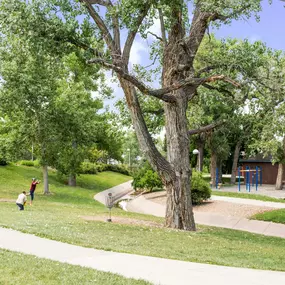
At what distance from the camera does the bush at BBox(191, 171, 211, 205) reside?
26859mm

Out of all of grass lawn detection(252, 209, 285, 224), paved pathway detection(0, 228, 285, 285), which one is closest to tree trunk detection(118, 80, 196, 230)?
grass lawn detection(252, 209, 285, 224)

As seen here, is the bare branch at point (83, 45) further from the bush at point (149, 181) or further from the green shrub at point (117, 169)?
the green shrub at point (117, 169)

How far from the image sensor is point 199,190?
27125 millimetres

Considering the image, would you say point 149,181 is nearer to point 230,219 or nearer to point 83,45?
point 230,219

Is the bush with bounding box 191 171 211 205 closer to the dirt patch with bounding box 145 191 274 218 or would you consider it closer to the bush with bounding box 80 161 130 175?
the dirt patch with bounding box 145 191 274 218

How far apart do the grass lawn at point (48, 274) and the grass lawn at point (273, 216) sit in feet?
51.2

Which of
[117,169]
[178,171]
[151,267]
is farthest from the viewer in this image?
[117,169]

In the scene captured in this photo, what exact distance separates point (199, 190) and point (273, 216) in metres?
5.57

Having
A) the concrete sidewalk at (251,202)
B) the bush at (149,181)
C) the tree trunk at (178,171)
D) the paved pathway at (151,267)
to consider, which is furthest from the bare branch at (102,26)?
the bush at (149,181)

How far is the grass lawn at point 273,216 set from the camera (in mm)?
22003

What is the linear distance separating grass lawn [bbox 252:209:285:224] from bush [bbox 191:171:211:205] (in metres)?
4.49

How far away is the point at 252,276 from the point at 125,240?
4.34 meters

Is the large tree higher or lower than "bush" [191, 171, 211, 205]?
higher

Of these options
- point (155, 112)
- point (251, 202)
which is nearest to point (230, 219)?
point (251, 202)
